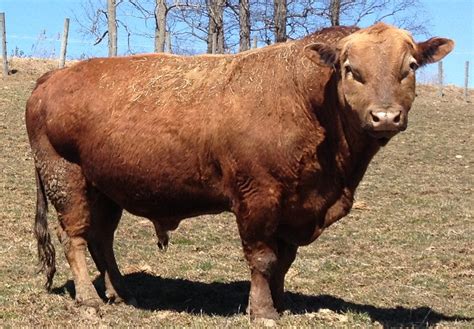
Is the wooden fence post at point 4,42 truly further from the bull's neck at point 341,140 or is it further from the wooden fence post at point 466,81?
the bull's neck at point 341,140

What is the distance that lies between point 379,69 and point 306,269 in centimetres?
364

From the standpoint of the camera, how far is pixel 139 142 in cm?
615

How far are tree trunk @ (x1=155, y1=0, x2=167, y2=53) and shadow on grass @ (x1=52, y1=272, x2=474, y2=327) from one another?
52.1 feet

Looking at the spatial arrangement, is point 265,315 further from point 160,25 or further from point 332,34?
point 160,25

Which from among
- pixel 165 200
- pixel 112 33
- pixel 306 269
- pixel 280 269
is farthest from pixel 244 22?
pixel 280 269

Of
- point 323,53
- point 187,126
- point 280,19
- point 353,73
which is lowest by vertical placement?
point 187,126

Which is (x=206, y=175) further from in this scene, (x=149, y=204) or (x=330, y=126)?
(x=330, y=126)

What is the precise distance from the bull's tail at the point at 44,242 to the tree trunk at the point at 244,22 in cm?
1982

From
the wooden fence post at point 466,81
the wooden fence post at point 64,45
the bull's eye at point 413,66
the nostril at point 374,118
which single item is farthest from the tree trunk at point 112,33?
the nostril at point 374,118

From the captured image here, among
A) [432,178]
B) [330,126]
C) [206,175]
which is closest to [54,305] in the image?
[206,175]

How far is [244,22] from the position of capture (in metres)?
26.5

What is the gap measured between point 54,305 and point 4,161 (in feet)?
25.1

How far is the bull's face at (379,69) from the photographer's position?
4.67 m

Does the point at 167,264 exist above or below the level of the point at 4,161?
below
